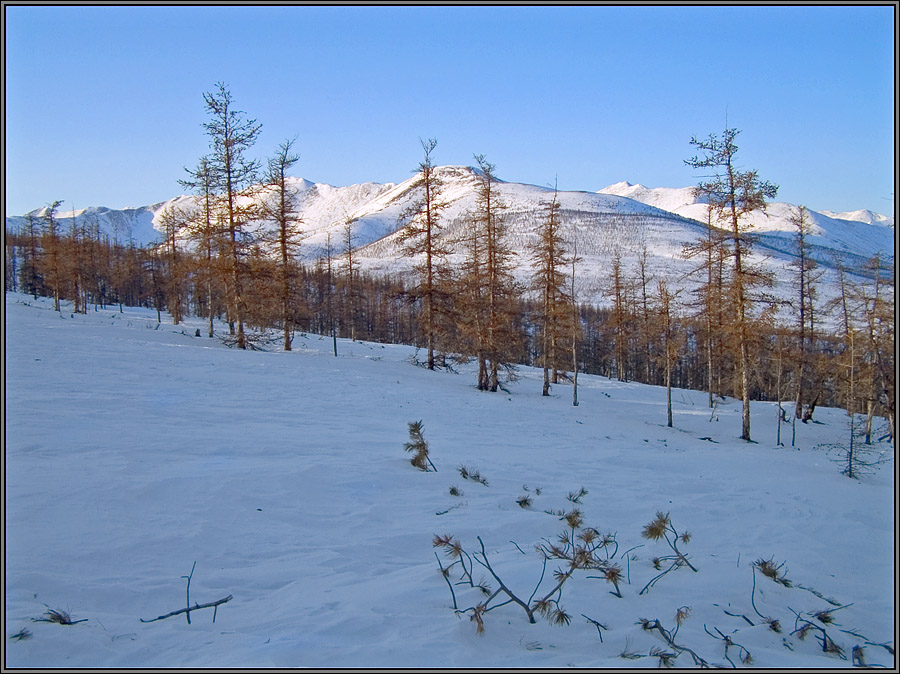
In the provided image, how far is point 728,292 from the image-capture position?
18984 millimetres

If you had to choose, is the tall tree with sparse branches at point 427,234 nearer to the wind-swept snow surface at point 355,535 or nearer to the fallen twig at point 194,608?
the wind-swept snow surface at point 355,535

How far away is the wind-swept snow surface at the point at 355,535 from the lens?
3232mm

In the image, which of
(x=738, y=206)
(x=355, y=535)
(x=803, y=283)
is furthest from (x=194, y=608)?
(x=803, y=283)

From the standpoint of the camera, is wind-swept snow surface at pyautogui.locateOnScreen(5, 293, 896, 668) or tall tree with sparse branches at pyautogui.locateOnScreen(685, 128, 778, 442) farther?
tall tree with sparse branches at pyautogui.locateOnScreen(685, 128, 778, 442)

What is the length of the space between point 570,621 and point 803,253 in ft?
92.1

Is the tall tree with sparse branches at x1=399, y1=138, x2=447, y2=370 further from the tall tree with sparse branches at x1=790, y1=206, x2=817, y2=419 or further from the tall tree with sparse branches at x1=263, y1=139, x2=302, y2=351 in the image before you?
the tall tree with sparse branches at x1=790, y1=206, x2=817, y2=419

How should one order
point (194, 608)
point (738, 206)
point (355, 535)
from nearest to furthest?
1. point (194, 608)
2. point (355, 535)
3. point (738, 206)

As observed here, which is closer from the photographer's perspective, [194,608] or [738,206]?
[194,608]

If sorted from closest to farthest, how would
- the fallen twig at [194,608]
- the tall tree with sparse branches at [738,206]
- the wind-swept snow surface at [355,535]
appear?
the wind-swept snow surface at [355,535] → the fallen twig at [194,608] → the tall tree with sparse branches at [738,206]

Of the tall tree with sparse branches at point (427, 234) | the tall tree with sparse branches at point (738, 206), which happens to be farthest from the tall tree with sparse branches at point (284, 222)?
the tall tree with sparse branches at point (738, 206)

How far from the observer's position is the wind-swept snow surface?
10.6ft

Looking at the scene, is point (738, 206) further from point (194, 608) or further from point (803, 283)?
point (194, 608)

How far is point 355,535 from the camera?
18.2 feet

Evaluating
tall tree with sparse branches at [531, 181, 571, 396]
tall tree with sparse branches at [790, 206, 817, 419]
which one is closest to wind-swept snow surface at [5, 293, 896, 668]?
tall tree with sparse branches at [531, 181, 571, 396]
